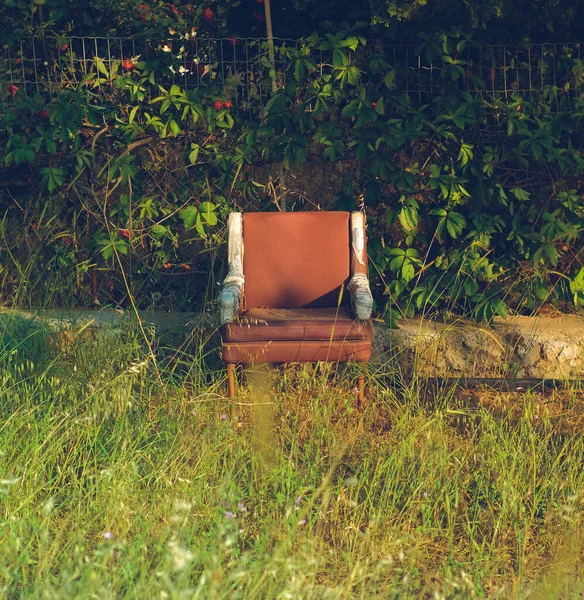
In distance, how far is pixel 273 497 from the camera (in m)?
3.01

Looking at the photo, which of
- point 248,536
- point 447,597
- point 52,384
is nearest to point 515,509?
point 447,597

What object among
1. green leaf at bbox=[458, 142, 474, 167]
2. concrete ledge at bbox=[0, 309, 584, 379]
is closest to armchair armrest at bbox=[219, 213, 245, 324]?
concrete ledge at bbox=[0, 309, 584, 379]

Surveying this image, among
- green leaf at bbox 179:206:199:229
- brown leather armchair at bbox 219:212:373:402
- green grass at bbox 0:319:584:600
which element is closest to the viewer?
green grass at bbox 0:319:584:600

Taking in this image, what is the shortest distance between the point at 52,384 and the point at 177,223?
2296mm

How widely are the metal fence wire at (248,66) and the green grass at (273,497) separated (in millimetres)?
2134

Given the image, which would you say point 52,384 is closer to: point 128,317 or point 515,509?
point 128,317

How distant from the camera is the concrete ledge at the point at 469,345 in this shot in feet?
15.3

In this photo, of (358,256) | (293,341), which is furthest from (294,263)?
(293,341)

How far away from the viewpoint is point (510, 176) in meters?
5.23

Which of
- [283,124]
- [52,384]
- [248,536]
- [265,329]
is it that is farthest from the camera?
[283,124]

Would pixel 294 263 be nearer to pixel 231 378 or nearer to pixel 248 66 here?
pixel 231 378

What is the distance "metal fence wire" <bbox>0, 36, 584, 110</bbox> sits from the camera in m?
5.10

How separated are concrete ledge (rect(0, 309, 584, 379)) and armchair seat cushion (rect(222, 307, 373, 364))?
0.61 meters

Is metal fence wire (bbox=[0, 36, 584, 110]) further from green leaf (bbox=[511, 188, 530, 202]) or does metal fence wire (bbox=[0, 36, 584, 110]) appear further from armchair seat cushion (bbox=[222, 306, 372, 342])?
armchair seat cushion (bbox=[222, 306, 372, 342])
